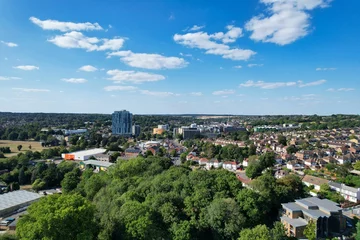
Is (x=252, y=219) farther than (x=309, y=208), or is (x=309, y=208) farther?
(x=309, y=208)

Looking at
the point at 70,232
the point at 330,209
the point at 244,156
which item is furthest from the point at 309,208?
the point at 244,156

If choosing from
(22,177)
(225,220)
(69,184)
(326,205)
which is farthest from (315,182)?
(22,177)

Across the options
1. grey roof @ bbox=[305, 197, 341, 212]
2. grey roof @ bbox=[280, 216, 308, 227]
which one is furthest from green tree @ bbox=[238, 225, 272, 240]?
grey roof @ bbox=[305, 197, 341, 212]

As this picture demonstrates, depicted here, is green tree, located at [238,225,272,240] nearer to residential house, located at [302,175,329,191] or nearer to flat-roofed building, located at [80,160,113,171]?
residential house, located at [302,175,329,191]

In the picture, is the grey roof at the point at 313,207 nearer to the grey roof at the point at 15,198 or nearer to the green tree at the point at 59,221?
the green tree at the point at 59,221

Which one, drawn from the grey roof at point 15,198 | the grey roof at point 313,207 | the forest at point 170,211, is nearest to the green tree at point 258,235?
the forest at point 170,211

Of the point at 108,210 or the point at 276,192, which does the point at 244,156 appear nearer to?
the point at 276,192
